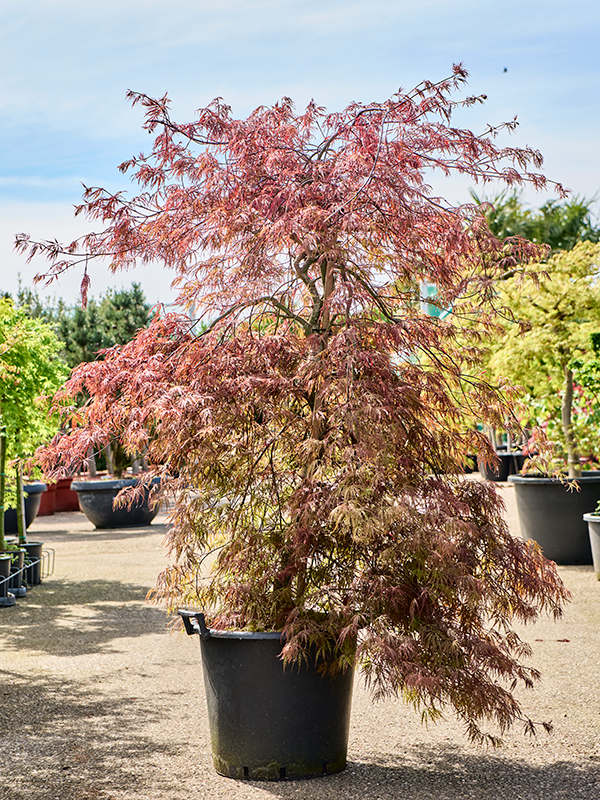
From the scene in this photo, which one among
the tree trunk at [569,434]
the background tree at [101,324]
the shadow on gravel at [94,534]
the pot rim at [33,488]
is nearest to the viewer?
the tree trunk at [569,434]

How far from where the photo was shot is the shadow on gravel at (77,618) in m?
6.22

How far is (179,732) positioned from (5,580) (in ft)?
12.9

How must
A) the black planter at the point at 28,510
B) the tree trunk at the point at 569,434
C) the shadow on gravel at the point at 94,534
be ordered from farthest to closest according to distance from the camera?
the black planter at the point at 28,510, the shadow on gravel at the point at 94,534, the tree trunk at the point at 569,434

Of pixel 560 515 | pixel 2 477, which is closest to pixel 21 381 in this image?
pixel 2 477

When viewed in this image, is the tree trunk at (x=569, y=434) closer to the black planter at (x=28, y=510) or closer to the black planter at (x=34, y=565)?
the black planter at (x=34, y=565)

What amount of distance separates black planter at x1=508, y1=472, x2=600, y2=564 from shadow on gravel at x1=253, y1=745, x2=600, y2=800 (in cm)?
508

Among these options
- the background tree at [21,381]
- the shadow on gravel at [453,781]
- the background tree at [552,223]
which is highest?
the background tree at [552,223]

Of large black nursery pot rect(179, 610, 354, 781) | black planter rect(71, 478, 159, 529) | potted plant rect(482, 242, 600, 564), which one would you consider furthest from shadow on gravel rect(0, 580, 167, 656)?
black planter rect(71, 478, 159, 529)

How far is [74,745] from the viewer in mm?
4023

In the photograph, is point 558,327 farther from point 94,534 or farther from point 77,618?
point 94,534

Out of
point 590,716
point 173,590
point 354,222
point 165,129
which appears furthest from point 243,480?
point 590,716

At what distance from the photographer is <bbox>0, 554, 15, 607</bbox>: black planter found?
757 centimetres

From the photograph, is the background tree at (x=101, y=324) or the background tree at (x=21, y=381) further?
the background tree at (x=101, y=324)

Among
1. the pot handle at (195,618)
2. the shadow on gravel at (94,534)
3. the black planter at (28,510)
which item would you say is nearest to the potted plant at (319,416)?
the pot handle at (195,618)
